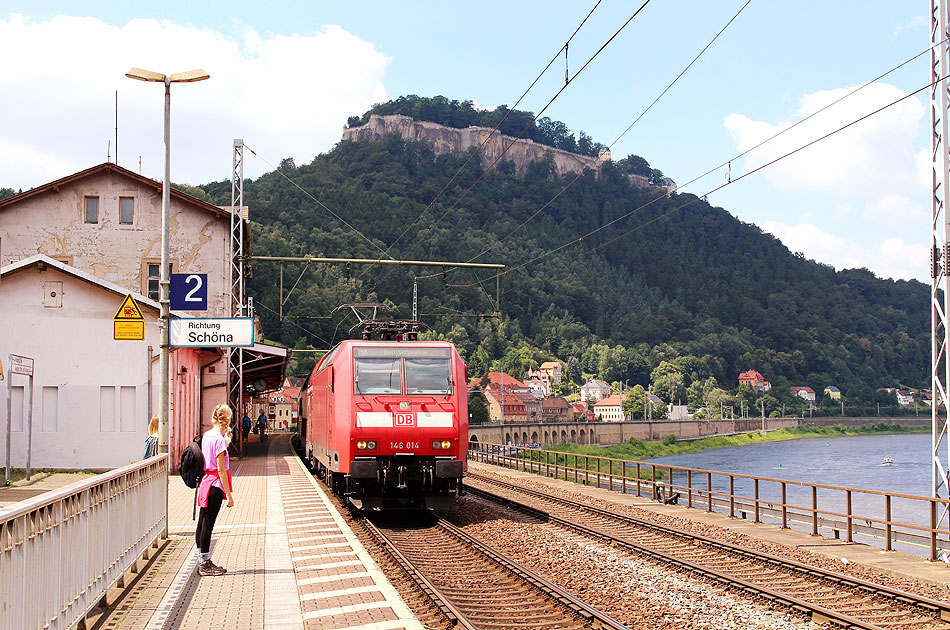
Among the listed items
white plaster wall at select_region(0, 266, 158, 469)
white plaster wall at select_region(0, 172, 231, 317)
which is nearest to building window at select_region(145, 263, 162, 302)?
white plaster wall at select_region(0, 172, 231, 317)

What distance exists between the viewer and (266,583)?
9352 millimetres

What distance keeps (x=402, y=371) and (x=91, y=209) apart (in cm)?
2310

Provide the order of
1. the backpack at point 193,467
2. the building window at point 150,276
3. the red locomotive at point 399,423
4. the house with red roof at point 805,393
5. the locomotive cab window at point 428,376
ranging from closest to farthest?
the backpack at point 193,467
the red locomotive at point 399,423
the locomotive cab window at point 428,376
the building window at point 150,276
the house with red roof at point 805,393

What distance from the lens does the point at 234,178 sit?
99.9 ft

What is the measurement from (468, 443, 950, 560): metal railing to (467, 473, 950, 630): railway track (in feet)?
7.92

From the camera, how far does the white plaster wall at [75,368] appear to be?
73.9 feet

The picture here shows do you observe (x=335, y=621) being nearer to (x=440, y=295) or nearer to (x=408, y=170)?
(x=440, y=295)

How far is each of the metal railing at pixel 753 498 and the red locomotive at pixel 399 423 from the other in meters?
5.14

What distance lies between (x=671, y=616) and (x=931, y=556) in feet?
17.8

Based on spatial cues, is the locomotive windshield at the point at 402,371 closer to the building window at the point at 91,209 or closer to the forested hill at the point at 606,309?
the building window at the point at 91,209

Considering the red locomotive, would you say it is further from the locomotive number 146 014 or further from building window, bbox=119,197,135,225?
building window, bbox=119,197,135,225

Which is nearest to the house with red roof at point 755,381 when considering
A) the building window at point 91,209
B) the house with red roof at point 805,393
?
the house with red roof at point 805,393

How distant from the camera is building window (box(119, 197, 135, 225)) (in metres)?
33.7

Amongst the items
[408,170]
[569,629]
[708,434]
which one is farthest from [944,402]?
[408,170]
